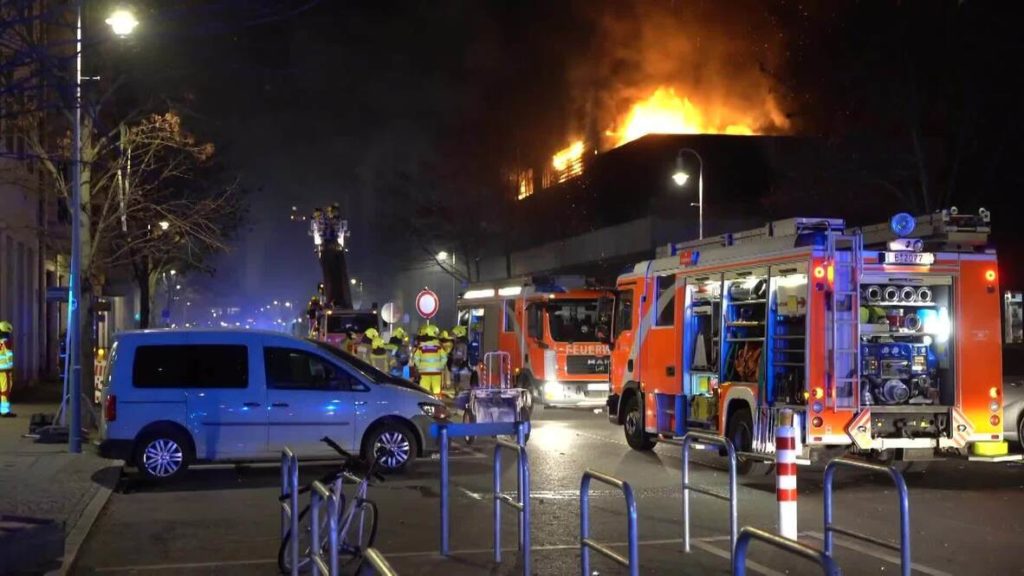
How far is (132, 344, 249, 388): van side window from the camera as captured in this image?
Result: 41.5ft

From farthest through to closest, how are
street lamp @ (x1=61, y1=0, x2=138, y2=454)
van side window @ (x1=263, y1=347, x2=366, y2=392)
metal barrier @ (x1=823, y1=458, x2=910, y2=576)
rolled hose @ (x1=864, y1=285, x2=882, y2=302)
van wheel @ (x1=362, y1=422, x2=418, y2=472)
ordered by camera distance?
street lamp @ (x1=61, y1=0, x2=138, y2=454), van wheel @ (x1=362, y1=422, x2=418, y2=472), van side window @ (x1=263, y1=347, x2=366, y2=392), rolled hose @ (x1=864, y1=285, x2=882, y2=302), metal barrier @ (x1=823, y1=458, x2=910, y2=576)

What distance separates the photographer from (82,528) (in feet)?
31.2

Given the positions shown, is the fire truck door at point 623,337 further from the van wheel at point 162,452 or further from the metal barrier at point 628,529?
the metal barrier at point 628,529

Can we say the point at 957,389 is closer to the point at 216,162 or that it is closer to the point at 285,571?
the point at 285,571

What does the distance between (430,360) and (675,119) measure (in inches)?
1550

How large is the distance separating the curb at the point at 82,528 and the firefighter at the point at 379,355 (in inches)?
395

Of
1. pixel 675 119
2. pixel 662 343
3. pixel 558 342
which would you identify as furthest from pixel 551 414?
pixel 675 119

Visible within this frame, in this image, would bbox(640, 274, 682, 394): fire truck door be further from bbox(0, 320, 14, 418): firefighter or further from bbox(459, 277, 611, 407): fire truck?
bbox(0, 320, 14, 418): firefighter

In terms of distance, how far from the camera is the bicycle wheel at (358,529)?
25.2 ft

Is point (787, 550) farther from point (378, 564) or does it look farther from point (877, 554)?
point (877, 554)

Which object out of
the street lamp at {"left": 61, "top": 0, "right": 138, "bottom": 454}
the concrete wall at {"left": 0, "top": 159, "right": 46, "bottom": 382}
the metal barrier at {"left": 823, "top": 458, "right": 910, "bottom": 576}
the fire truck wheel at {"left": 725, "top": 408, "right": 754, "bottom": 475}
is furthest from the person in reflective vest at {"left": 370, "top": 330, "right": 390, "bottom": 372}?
the metal barrier at {"left": 823, "top": 458, "right": 910, "bottom": 576}

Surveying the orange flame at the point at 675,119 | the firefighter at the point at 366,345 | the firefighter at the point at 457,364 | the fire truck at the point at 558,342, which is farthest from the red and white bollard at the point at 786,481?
the orange flame at the point at 675,119

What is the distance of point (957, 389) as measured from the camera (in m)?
12.0

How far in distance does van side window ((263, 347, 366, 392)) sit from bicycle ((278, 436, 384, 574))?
4.68m
